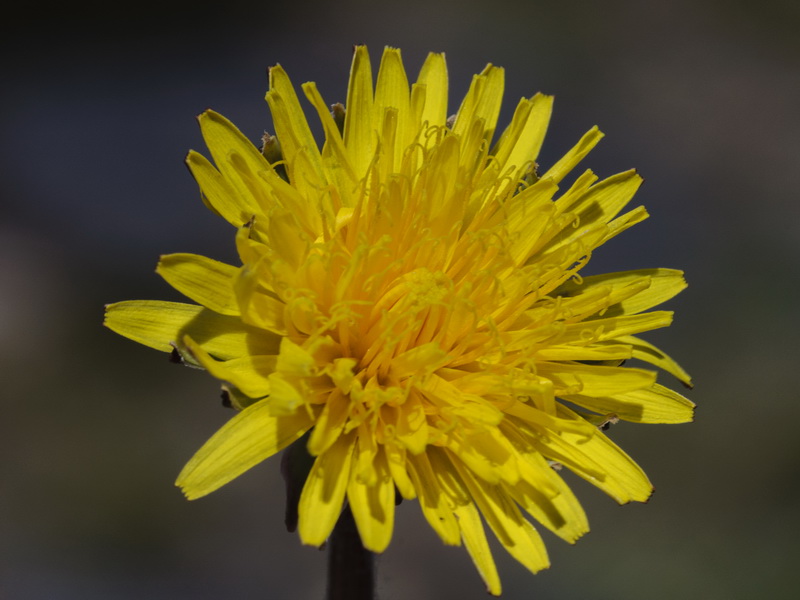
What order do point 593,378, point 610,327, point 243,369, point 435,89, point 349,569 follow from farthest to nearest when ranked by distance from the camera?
point 435,89 → point 349,569 → point 610,327 → point 593,378 → point 243,369

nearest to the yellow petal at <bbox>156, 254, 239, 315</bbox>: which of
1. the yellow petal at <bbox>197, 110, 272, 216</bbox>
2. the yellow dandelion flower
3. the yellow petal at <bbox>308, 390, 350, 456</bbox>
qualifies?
the yellow dandelion flower

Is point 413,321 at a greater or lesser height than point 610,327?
greater

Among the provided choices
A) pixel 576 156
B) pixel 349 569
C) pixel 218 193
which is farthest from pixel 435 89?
pixel 349 569

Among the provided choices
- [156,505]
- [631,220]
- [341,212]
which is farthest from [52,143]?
[631,220]

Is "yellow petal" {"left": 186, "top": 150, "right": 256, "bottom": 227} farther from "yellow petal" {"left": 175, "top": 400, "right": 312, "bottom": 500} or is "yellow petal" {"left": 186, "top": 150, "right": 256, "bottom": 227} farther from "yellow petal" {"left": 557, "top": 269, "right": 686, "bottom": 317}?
Result: "yellow petal" {"left": 557, "top": 269, "right": 686, "bottom": 317}

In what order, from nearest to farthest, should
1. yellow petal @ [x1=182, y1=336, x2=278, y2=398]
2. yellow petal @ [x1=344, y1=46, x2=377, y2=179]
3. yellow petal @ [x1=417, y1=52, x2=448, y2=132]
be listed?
1. yellow petal @ [x1=182, y1=336, x2=278, y2=398]
2. yellow petal @ [x1=344, y1=46, x2=377, y2=179]
3. yellow petal @ [x1=417, y1=52, x2=448, y2=132]

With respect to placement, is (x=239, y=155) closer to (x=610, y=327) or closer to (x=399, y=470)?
(x=399, y=470)
